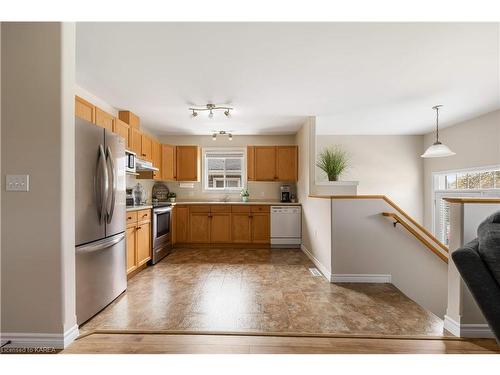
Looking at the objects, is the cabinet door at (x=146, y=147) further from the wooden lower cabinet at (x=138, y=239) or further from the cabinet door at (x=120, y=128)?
the wooden lower cabinet at (x=138, y=239)

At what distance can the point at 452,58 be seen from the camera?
2486mm

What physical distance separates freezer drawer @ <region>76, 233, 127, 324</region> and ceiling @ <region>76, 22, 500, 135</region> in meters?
1.78

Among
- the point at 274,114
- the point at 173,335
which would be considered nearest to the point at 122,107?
the point at 274,114

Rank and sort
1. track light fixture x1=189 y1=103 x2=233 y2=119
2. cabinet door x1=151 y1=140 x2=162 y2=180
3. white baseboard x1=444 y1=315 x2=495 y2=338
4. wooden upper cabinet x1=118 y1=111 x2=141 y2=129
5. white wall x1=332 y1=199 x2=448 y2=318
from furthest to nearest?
cabinet door x1=151 y1=140 x2=162 y2=180 → wooden upper cabinet x1=118 y1=111 x2=141 y2=129 → track light fixture x1=189 y1=103 x2=233 y2=119 → white wall x1=332 y1=199 x2=448 y2=318 → white baseboard x1=444 y1=315 x2=495 y2=338

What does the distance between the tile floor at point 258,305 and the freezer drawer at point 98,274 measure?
0.33 ft

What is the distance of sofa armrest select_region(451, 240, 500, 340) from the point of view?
131 cm

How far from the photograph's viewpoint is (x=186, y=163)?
563 cm

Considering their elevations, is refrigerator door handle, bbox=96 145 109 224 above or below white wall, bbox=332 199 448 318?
above

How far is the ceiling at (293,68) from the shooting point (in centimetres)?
207

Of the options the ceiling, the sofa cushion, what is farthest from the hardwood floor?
the ceiling

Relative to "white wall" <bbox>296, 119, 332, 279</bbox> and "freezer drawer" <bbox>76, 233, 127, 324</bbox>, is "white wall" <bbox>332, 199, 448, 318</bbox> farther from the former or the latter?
"freezer drawer" <bbox>76, 233, 127, 324</bbox>

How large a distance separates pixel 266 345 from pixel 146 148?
12.8ft

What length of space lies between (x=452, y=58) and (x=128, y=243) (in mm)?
4066

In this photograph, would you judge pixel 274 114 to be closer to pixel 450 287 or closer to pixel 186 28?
pixel 186 28
